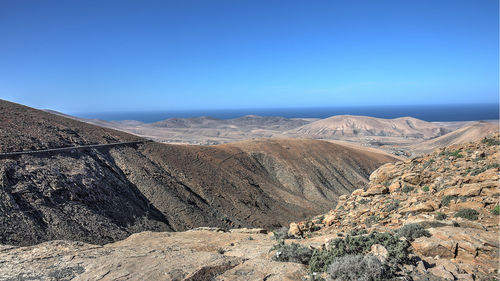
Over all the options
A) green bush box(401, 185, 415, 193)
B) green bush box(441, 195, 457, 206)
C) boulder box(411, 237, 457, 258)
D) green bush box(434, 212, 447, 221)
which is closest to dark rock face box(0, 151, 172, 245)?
green bush box(401, 185, 415, 193)

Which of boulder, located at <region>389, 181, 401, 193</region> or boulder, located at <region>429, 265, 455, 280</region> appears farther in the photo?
boulder, located at <region>389, 181, 401, 193</region>

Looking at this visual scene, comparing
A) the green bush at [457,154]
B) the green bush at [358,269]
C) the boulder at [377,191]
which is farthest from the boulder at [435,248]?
the green bush at [457,154]

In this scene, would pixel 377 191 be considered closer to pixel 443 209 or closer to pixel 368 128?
pixel 443 209

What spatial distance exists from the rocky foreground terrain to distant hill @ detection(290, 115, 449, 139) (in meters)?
86.7

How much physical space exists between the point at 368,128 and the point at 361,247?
109315 millimetres

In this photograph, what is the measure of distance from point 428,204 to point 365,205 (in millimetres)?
3176

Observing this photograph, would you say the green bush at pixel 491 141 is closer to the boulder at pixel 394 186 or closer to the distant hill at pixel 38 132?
the boulder at pixel 394 186

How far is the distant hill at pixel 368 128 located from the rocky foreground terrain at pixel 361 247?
8674 centimetres

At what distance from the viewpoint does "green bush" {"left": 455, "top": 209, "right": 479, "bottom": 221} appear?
8.60 meters

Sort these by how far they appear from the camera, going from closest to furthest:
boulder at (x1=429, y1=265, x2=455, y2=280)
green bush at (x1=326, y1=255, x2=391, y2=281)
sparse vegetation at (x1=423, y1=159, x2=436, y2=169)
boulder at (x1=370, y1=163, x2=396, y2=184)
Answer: green bush at (x1=326, y1=255, x2=391, y2=281) < boulder at (x1=429, y1=265, x2=455, y2=280) < sparse vegetation at (x1=423, y1=159, x2=436, y2=169) < boulder at (x1=370, y1=163, x2=396, y2=184)

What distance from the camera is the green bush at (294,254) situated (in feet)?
24.4

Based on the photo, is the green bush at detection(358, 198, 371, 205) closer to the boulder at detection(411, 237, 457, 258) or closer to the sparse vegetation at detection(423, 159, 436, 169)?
the sparse vegetation at detection(423, 159, 436, 169)

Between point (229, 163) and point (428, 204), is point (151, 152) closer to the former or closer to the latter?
point (229, 163)

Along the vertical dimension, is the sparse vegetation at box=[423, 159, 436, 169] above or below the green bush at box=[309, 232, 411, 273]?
above
